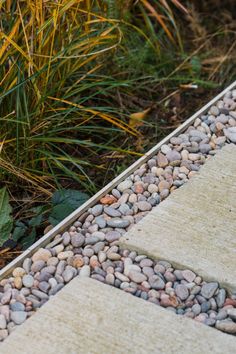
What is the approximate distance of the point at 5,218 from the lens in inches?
102

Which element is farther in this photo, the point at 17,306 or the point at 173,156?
the point at 173,156

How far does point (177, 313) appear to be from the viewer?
222 cm

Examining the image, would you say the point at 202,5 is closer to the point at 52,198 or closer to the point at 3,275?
the point at 52,198

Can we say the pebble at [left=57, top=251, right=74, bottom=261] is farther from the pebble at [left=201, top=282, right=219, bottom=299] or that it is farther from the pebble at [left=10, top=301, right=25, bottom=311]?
the pebble at [left=201, top=282, right=219, bottom=299]

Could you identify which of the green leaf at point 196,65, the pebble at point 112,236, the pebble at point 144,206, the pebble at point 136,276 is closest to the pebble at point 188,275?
the pebble at point 136,276

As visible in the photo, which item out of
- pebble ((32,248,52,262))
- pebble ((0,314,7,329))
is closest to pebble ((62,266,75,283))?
pebble ((32,248,52,262))

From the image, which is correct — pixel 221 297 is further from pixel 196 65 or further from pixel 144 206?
pixel 196 65

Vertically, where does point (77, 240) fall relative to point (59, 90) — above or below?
below

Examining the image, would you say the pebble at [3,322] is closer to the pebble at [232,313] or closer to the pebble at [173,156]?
the pebble at [232,313]

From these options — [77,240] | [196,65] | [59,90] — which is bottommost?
[196,65]

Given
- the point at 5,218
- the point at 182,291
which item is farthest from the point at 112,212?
the point at 182,291

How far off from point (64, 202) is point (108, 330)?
72 centimetres

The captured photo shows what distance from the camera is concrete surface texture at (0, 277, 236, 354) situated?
6.75 ft

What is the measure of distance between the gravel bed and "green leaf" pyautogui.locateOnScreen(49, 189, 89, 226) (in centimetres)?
6
